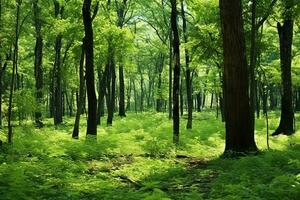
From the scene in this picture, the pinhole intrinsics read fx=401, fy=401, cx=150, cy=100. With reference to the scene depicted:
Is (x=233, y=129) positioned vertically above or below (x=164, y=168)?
above

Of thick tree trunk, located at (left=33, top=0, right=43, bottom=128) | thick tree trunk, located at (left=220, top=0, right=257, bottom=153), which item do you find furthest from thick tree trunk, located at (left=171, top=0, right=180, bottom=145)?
thick tree trunk, located at (left=33, top=0, right=43, bottom=128)

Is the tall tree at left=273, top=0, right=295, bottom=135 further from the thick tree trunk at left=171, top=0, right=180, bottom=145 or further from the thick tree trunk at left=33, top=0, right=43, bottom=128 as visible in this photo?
the thick tree trunk at left=33, top=0, right=43, bottom=128

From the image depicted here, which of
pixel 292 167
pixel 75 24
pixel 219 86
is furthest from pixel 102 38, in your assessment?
pixel 292 167

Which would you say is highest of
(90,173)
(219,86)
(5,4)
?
(5,4)

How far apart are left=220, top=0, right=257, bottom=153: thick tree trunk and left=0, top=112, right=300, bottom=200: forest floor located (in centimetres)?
87

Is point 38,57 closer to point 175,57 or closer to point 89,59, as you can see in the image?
point 89,59

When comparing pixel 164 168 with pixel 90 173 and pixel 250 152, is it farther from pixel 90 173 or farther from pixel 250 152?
pixel 250 152

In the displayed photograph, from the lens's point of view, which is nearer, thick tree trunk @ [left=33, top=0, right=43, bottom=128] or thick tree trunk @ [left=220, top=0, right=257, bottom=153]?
thick tree trunk @ [left=220, top=0, right=257, bottom=153]

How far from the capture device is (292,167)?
9.62m

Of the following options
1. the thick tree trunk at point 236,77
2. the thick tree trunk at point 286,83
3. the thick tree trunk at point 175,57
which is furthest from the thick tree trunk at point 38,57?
the thick tree trunk at point 286,83

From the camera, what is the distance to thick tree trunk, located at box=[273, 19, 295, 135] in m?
19.0

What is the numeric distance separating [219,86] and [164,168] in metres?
23.3

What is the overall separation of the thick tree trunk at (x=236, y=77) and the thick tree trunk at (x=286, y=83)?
305 inches

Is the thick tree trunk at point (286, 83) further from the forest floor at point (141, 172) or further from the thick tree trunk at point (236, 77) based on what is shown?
the thick tree trunk at point (236, 77)
